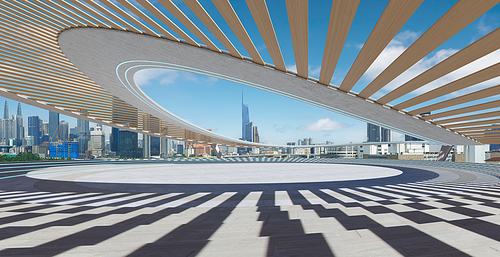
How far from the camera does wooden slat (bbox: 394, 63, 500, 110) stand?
21.6 feet

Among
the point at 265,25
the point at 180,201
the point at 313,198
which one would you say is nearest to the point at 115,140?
the point at 180,201

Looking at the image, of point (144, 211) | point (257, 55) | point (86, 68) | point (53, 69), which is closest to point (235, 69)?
point (257, 55)

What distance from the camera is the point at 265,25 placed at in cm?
624

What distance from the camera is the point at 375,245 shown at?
10.0ft

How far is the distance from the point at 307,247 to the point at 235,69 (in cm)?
902

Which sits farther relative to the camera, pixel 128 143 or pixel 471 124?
pixel 128 143

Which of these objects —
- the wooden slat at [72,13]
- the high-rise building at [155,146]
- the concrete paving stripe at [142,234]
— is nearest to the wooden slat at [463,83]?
the concrete paving stripe at [142,234]

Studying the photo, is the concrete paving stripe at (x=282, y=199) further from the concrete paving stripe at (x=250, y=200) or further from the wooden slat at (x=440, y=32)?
the wooden slat at (x=440, y=32)

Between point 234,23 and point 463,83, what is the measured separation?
7.71m

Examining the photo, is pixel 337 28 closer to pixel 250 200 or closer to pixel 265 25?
pixel 265 25

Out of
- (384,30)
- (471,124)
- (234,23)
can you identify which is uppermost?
(234,23)

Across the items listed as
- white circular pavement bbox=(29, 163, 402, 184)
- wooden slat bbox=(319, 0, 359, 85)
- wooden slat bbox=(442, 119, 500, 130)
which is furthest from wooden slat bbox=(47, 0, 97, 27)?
wooden slat bbox=(442, 119, 500, 130)

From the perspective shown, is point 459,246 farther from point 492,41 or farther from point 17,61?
point 17,61

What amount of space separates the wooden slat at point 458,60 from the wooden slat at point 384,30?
5.69 ft
